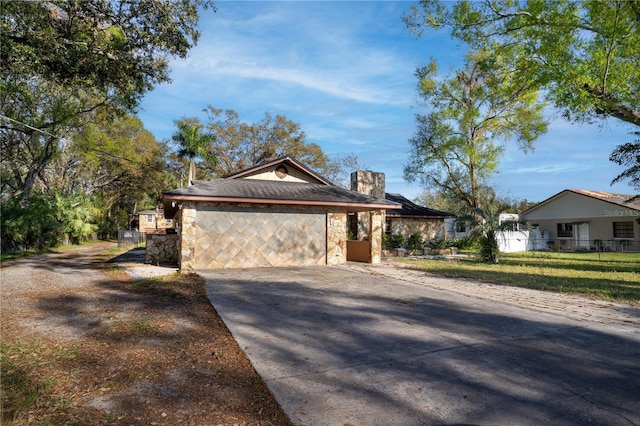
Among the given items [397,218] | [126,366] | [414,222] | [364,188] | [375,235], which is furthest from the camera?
[414,222]

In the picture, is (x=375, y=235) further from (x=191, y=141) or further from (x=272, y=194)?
(x=191, y=141)

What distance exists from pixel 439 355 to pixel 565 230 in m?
33.2

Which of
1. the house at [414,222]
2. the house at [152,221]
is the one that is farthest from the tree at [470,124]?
the house at [152,221]

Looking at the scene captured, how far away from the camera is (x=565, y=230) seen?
1241 inches

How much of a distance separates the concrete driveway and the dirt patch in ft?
1.23

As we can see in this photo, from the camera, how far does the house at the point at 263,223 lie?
12.7 metres

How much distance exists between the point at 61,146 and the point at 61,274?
1929cm

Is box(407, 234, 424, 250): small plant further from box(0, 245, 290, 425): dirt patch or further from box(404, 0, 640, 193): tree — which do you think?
box(0, 245, 290, 425): dirt patch

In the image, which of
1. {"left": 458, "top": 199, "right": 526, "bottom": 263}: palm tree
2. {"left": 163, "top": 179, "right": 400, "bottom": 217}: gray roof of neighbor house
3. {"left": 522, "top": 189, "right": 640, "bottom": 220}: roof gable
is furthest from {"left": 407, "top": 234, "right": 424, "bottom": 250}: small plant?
{"left": 522, "top": 189, "right": 640, "bottom": 220}: roof gable

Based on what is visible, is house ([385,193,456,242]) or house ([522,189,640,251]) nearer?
house ([385,193,456,242])

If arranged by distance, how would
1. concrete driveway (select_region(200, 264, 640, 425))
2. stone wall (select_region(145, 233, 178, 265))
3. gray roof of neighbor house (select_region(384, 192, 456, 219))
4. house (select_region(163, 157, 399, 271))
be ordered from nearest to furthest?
concrete driveway (select_region(200, 264, 640, 425)) < house (select_region(163, 157, 399, 271)) < stone wall (select_region(145, 233, 178, 265)) < gray roof of neighbor house (select_region(384, 192, 456, 219))

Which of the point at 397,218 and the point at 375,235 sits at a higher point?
the point at 397,218

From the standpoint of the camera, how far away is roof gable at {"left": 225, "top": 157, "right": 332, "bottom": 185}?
656 inches

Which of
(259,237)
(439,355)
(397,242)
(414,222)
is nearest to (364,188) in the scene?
(397,242)
